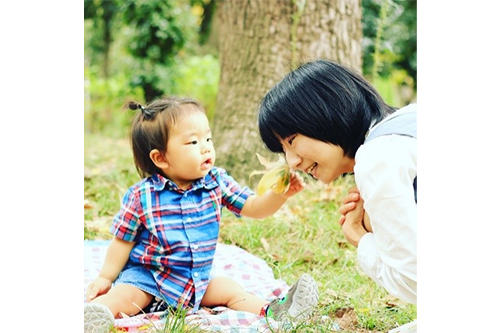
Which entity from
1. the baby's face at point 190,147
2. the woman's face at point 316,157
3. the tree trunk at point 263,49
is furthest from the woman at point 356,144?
the tree trunk at point 263,49

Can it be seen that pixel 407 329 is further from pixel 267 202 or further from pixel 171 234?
pixel 171 234

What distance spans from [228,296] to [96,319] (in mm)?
512

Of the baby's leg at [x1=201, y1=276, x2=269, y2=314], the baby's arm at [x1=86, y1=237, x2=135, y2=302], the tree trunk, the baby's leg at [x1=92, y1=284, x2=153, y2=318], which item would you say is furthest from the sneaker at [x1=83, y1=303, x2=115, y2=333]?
the tree trunk

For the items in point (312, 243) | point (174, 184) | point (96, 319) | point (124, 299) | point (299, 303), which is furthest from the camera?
→ point (312, 243)

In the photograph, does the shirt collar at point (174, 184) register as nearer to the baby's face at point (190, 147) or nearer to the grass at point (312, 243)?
the baby's face at point (190, 147)

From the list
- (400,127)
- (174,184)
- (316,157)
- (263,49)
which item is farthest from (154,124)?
(263,49)

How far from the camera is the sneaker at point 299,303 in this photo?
190 cm

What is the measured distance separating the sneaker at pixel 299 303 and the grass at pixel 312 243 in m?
0.04

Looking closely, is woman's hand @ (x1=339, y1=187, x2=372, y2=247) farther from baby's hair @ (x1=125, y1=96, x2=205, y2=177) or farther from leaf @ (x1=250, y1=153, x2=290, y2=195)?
baby's hair @ (x1=125, y1=96, x2=205, y2=177)

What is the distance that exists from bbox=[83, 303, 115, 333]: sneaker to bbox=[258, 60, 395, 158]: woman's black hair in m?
0.67

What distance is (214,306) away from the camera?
216 centimetres

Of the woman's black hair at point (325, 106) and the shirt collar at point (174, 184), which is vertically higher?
the woman's black hair at point (325, 106)

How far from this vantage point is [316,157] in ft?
5.98
